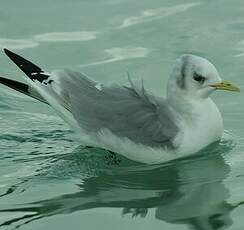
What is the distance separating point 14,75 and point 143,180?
2.62m

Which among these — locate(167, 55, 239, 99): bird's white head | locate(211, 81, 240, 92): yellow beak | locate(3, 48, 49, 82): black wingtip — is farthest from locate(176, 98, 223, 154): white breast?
locate(3, 48, 49, 82): black wingtip

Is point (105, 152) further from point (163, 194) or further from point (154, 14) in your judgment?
point (154, 14)

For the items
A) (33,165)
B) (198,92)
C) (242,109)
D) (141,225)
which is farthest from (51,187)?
(242,109)

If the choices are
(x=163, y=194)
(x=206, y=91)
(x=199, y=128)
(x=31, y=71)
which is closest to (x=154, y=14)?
(x=31, y=71)

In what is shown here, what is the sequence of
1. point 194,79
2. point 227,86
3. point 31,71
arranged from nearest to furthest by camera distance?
point 227,86 < point 194,79 < point 31,71

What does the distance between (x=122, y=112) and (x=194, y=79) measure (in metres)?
0.57

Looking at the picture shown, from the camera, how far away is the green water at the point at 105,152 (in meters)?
5.64

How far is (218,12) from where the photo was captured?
9602mm

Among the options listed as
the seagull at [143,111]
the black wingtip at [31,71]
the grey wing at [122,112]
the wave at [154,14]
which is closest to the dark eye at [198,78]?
the seagull at [143,111]

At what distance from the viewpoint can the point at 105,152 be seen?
684 centimetres

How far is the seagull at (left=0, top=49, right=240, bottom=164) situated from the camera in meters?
6.55

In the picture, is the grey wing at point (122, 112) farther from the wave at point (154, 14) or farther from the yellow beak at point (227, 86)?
the wave at point (154, 14)

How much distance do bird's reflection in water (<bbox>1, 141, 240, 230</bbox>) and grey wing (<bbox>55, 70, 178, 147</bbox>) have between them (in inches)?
9.2

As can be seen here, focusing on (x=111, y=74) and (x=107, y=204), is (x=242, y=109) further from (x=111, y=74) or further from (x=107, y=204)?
(x=107, y=204)
